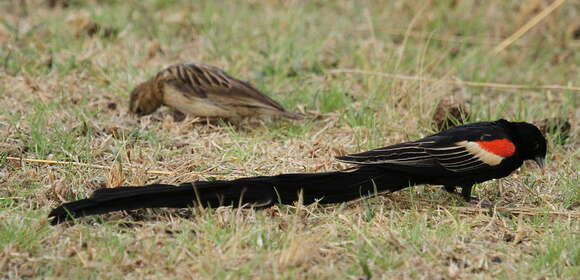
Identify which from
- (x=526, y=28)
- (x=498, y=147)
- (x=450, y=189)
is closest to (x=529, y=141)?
(x=498, y=147)

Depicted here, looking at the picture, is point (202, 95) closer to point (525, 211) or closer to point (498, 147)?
point (498, 147)

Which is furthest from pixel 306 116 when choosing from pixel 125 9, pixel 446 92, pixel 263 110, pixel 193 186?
pixel 125 9

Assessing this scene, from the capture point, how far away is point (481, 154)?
175 inches

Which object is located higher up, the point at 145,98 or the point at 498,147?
the point at 498,147

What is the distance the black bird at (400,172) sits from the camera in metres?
4.18

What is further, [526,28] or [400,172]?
[526,28]

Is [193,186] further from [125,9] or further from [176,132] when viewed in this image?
[125,9]

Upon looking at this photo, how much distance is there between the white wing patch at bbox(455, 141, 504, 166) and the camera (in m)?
4.44

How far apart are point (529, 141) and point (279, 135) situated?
6.23ft

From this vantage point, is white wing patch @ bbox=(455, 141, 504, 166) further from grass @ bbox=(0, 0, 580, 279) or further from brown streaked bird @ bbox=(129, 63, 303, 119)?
brown streaked bird @ bbox=(129, 63, 303, 119)

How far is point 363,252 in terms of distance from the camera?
149 inches

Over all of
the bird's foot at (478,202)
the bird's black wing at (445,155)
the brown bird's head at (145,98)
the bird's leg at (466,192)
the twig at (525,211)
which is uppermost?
the bird's black wing at (445,155)

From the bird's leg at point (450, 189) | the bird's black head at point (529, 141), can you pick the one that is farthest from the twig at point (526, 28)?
the bird's leg at point (450, 189)

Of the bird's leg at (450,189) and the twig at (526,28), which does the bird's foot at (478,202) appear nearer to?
the bird's leg at (450,189)
